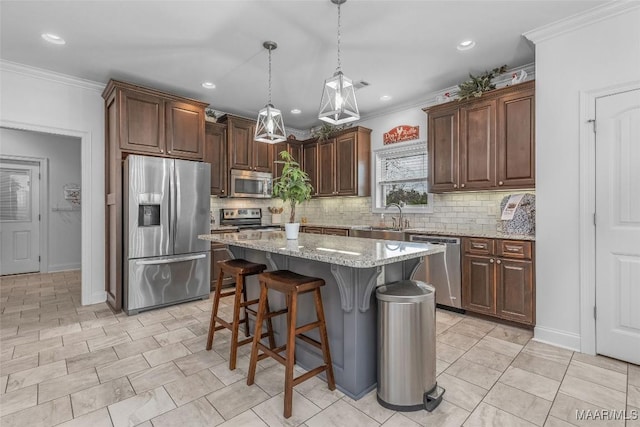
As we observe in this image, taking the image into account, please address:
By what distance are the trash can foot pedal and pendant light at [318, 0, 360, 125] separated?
1901 millimetres

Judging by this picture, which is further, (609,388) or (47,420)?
(609,388)

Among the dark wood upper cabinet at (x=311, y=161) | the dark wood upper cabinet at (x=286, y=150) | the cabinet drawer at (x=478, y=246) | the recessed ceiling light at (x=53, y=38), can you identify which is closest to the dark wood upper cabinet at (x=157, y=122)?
the recessed ceiling light at (x=53, y=38)

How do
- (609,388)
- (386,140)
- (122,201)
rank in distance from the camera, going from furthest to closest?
Result: (386,140)
(122,201)
(609,388)

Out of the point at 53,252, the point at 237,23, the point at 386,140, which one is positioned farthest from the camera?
the point at 53,252

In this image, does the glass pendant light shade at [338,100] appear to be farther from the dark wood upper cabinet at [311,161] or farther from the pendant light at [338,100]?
the dark wood upper cabinet at [311,161]

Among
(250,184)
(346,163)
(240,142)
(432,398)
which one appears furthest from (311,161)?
(432,398)

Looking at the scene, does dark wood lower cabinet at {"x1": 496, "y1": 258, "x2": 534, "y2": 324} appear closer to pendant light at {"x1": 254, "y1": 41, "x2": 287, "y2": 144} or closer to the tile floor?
the tile floor

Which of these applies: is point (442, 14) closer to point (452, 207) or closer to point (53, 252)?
point (452, 207)

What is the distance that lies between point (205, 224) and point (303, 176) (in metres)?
2.21

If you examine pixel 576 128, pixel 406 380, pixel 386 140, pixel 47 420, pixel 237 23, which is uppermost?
pixel 237 23

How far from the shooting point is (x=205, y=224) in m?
4.26

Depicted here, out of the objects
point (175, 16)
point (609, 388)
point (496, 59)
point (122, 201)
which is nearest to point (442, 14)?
point (496, 59)

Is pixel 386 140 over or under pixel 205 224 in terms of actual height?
over

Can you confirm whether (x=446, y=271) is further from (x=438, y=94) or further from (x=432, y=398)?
(x=438, y=94)
